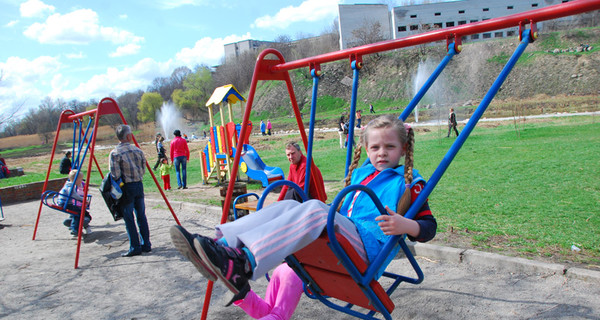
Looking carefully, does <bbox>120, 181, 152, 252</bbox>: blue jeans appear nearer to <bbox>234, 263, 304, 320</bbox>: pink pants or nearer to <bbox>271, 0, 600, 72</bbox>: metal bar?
<bbox>271, 0, 600, 72</bbox>: metal bar

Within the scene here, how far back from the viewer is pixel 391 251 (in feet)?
6.91

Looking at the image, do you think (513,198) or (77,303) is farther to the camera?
(513,198)

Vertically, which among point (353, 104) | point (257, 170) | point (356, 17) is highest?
point (356, 17)

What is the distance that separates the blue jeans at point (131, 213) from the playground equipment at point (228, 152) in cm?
416

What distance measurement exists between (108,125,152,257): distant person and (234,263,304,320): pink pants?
299cm

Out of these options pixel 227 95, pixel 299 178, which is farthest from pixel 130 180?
pixel 227 95

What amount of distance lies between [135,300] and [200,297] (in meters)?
0.59

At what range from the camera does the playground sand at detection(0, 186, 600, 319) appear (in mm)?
2912

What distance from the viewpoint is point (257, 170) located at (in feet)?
30.9

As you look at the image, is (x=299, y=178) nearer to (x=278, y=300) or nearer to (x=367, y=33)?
(x=278, y=300)

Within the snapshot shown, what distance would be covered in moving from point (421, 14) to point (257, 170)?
54117 mm

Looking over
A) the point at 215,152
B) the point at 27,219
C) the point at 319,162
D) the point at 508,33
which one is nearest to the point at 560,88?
the point at 508,33

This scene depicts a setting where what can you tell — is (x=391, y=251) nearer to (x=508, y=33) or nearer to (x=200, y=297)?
(x=200, y=297)

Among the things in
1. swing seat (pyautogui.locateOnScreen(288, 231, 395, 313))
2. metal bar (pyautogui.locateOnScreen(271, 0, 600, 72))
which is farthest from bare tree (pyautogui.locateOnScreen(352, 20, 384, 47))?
swing seat (pyautogui.locateOnScreen(288, 231, 395, 313))
